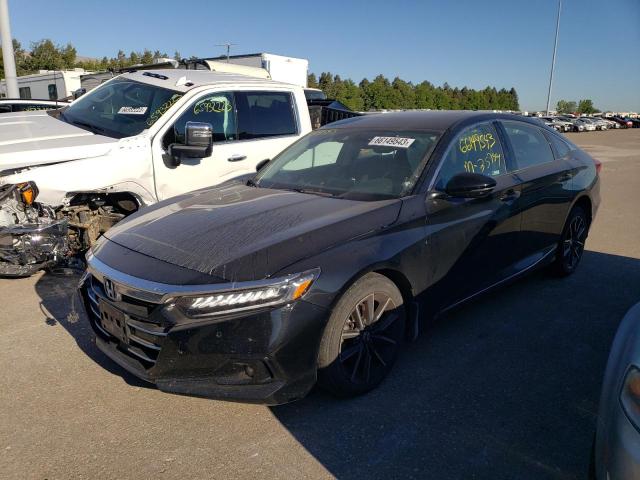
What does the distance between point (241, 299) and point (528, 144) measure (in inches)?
128

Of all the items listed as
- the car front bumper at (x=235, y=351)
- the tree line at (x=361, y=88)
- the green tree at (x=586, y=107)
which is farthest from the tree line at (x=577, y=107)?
the car front bumper at (x=235, y=351)

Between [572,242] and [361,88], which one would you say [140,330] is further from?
[361,88]

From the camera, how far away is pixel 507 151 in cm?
432

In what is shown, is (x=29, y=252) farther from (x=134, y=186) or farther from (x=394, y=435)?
(x=394, y=435)

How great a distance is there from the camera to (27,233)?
465 cm

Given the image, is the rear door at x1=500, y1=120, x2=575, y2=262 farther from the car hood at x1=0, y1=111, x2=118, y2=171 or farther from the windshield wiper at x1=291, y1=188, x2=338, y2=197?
the car hood at x1=0, y1=111, x2=118, y2=171

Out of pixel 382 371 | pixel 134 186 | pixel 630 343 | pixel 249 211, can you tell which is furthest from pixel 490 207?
pixel 134 186

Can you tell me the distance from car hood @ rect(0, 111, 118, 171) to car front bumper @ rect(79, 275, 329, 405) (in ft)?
8.37

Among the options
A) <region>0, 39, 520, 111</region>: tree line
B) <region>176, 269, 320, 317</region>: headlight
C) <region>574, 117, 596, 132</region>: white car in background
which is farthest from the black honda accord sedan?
<region>574, 117, 596, 132</region>: white car in background

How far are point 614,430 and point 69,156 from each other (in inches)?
Result: 180

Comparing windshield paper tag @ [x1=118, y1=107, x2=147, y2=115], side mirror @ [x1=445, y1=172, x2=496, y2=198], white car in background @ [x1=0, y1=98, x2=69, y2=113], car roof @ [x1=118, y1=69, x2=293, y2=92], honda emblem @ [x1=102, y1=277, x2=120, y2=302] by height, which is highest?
car roof @ [x1=118, y1=69, x2=293, y2=92]

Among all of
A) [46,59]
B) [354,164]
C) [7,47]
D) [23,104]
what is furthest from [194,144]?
[46,59]

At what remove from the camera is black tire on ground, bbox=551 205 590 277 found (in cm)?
507

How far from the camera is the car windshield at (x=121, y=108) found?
5.29 m
